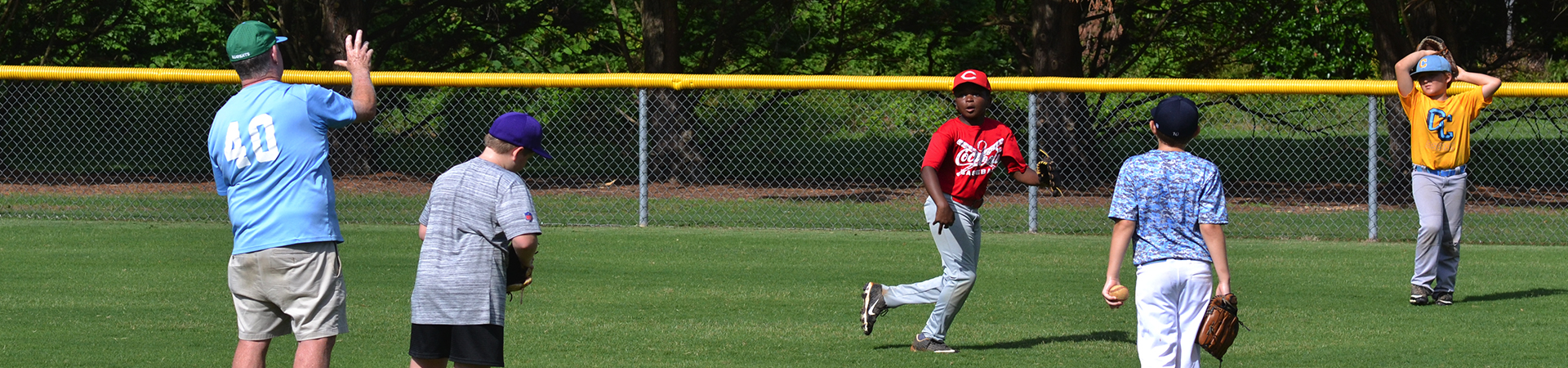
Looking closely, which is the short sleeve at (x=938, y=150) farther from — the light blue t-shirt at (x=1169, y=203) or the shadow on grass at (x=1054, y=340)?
the light blue t-shirt at (x=1169, y=203)

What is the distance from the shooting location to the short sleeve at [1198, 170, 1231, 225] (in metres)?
4.29

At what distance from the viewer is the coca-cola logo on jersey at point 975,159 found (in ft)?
19.6

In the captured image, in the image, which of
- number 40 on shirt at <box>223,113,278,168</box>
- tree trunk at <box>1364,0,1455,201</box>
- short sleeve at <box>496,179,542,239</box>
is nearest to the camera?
short sleeve at <box>496,179,542,239</box>

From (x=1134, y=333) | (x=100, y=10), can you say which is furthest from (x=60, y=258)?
(x=100, y=10)

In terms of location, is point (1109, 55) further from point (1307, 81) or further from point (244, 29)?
point (244, 29)

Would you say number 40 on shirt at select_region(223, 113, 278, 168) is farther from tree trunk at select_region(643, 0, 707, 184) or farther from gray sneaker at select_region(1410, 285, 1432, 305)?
tree trunk at select_region(643, 0, 707, 184)

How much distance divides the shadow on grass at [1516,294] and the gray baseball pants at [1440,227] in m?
0.35

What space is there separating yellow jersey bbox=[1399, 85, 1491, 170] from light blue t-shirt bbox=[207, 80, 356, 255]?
594 cm

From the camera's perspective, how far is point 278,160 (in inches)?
167

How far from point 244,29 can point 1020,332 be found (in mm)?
3942

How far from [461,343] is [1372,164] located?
8690 millimetres

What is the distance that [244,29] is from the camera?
14.2 ft

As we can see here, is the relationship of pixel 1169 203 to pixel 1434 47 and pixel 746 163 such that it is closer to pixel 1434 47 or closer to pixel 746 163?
pixel 1434 47

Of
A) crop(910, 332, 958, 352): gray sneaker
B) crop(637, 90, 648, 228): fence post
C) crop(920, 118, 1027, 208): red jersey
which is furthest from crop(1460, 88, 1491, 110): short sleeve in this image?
crop(637, 90, 648, 228): fence post
